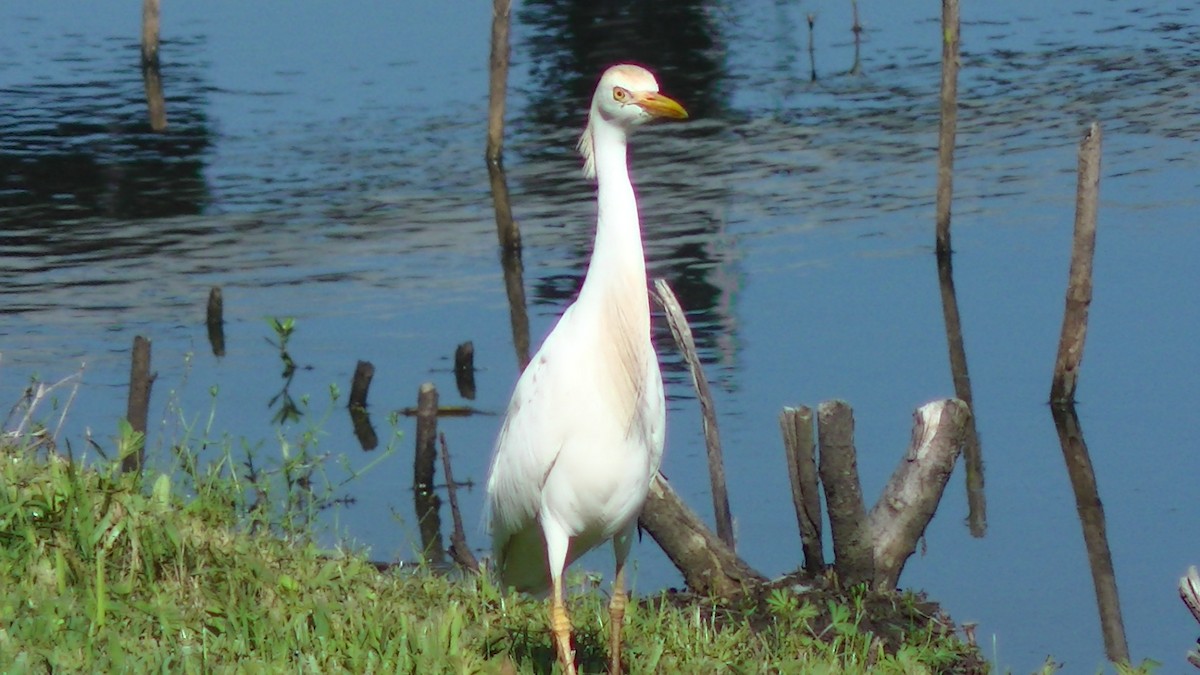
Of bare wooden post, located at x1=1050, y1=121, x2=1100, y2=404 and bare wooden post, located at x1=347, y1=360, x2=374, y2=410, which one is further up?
bare wooden post, located at x1=1050, y1=121, x2=1100, y2=404

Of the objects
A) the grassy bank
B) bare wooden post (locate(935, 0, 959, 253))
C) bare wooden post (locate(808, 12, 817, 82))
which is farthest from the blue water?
the grassy bank

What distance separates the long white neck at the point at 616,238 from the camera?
20.4 ft

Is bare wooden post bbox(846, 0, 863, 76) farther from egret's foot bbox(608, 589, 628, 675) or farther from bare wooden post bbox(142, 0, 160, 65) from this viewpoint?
egret's foot bbox(608, 589, 628, 675)

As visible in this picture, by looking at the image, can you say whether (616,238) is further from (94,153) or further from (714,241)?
(94,153)

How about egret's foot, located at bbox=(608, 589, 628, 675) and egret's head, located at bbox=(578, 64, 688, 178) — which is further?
egret's foot, located at bbox=(608, 589, 628, 675)

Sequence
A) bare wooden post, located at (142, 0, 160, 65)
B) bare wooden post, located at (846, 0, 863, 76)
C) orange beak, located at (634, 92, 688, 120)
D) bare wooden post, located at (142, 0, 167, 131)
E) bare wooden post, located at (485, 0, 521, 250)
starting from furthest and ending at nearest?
bare wooden post, located at (846, 0, 863, 76), bare wooden post, located at (142, 0, 160, 65), bare wooden post, located at (142, 0, 167, 131), bare wooden post, located at (485, 0, 521, 250), orange beak, located at (634, 92, 688, 120)

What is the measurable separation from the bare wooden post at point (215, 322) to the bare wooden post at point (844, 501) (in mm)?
10703

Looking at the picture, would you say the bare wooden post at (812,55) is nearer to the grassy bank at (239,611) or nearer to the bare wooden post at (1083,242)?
the bare wooden post at (1083,242)

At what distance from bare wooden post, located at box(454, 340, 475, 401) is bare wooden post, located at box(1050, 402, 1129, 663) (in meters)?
5.59

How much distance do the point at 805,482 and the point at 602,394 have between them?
129 inches

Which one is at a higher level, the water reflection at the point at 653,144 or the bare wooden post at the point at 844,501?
the water reflection at the point at 653,144

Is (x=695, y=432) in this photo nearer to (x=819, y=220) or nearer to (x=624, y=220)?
(x=819, y=220)

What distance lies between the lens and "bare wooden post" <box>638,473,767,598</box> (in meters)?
9.04

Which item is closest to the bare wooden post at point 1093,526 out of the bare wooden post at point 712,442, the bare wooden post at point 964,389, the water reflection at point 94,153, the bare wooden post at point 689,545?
the bare wooden post at point 964,389
